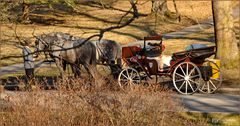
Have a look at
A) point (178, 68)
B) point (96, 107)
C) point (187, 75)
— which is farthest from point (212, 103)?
point (96, 107)

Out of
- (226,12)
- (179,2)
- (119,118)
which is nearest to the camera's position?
(119,118)

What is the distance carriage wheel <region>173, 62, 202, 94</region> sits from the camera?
635 inches

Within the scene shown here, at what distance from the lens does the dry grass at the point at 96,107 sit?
11414 mm

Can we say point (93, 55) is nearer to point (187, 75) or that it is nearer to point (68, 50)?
point (68, 50)

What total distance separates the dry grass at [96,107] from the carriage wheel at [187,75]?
3817mm

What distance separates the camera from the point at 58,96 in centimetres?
1198

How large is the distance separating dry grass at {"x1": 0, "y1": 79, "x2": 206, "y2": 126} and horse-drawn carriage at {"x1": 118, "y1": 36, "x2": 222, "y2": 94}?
3.91m

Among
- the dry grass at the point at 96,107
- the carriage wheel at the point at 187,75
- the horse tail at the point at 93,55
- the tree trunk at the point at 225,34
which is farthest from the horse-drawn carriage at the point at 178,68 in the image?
the dry grass at the point at 96,107

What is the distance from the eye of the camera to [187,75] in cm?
1612

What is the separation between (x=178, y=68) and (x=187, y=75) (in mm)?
346

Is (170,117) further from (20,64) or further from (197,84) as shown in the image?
(20,64)

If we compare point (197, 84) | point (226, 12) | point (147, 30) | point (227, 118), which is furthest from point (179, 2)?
point (227, 118)

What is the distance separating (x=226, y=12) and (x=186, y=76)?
4.53m

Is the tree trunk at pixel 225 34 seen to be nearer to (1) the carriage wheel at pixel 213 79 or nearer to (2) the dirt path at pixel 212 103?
(1) the carriage wheel at pixel 213 79
